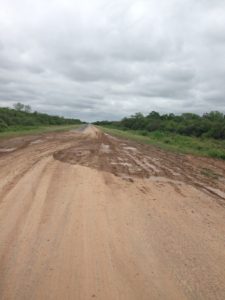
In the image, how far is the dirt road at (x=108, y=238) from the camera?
3.41 m

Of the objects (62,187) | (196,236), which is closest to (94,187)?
(62,187)

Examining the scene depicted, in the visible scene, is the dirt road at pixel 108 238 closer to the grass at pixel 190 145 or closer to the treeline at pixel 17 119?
the grass at pixel 190 145

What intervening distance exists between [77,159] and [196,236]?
6.93 metres

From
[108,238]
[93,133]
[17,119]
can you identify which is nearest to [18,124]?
[17,119]

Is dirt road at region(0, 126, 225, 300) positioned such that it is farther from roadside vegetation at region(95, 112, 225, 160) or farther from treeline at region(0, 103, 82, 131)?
treeline at region(0, 103, 82, 131)

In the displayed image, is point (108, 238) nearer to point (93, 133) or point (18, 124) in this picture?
point (93, 133)

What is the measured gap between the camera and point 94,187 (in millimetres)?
7332

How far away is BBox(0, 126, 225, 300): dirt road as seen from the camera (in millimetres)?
3408

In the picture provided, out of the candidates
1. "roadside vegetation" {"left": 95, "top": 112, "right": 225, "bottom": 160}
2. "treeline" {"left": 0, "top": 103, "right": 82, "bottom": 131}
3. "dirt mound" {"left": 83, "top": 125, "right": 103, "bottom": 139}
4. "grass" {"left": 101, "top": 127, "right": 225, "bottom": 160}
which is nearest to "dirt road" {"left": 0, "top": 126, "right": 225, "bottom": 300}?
"grass" {"left": 101, "top": 127, "right": 225, "bottom": 160}

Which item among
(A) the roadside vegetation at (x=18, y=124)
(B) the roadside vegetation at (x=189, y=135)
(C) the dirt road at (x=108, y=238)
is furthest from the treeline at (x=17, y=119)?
(C) the dirt road at (x=108, y=238)

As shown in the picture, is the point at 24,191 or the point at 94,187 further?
the point at 94,187

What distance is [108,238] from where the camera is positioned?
4566 millimetres

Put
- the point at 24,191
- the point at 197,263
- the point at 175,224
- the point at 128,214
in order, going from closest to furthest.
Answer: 1. the point at 197,263
2. the point at 175,224
3. the point at 128,214
4. the point at 24,191

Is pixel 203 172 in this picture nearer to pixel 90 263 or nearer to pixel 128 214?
pixel 128 214
